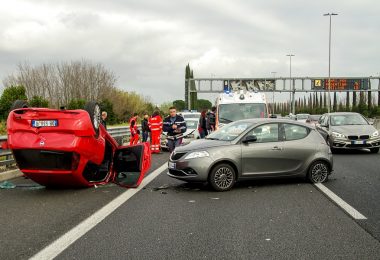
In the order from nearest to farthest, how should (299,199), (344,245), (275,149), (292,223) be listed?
1. (344,245)
2. (292,223)
3. (299,199)
4. (275,149)

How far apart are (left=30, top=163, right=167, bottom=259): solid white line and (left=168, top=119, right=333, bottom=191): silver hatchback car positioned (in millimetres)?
1284

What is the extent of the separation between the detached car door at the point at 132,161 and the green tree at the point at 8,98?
15.5 meters

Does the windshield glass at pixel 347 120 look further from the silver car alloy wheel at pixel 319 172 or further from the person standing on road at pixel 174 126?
the silver car alloy wheel at pixel 319 172

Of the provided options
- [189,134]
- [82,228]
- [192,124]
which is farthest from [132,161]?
[192,124]

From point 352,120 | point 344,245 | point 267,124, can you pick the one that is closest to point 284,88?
point 352,120

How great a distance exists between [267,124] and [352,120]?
10171 millimetres

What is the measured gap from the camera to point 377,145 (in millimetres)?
17906

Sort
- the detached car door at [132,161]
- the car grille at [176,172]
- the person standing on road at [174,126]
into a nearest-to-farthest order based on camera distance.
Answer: the car grille at [176,172]
the detached car door at [132,161]
the person standing on road at [174,126]

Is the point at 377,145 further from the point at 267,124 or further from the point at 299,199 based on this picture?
the point at 299,199

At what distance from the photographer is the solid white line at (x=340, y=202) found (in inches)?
279

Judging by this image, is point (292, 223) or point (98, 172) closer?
point (292, 223)

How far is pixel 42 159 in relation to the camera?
28.1ft

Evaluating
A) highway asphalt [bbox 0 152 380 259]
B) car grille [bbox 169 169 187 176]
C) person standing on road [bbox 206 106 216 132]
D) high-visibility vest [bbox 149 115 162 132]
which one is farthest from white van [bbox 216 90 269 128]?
car grille [bbox 169 169 187 176]

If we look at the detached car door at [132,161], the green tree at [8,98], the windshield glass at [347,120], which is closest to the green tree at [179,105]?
the green tree at [8,98]
